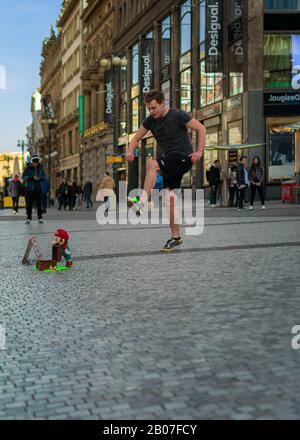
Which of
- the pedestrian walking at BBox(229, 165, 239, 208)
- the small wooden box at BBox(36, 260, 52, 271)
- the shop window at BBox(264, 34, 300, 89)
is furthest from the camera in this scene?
the shop window at BBox(264, 34, 300, 89)

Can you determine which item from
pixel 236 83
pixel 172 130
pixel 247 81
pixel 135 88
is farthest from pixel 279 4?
pixel 172 130

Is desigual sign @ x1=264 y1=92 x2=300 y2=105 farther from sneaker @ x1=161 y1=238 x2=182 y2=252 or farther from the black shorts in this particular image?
sneaker @ x1=161 y1=238 x2=182 y2=252

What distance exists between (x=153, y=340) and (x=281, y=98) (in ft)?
99.9

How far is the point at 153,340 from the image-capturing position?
4062mm

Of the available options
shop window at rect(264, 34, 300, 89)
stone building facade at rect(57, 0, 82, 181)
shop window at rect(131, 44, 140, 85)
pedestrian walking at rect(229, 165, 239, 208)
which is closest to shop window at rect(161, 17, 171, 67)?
shop window at rect(131, 44, 140, 85)

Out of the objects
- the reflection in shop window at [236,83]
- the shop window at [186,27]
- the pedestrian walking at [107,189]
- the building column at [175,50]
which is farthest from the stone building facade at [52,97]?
the pedestrian walking at [107,189]

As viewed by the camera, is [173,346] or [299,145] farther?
[299,145]

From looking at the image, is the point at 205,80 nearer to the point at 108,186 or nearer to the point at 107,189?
the point at 108,186

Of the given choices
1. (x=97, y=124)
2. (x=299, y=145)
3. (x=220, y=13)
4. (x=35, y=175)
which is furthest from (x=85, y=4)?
(x=35, y=175)

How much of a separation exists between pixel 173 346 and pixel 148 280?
2.61m

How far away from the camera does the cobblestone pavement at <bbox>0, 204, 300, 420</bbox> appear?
292 centimetres
